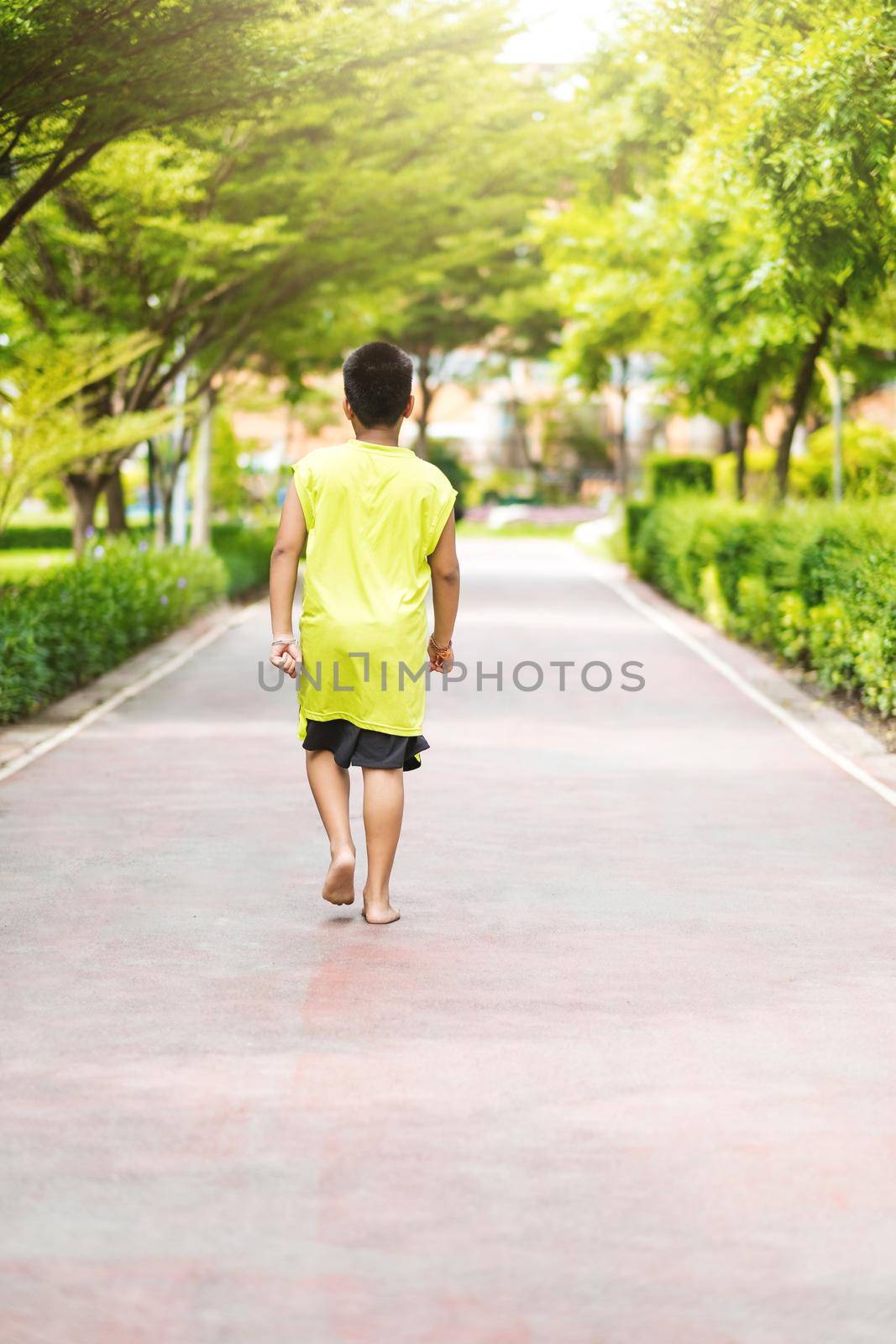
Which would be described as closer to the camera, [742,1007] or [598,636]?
[742,1007]

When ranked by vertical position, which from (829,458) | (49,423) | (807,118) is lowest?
(829,458)

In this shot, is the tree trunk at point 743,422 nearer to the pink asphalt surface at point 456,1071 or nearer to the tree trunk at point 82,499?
the tree trunk at point 82,499

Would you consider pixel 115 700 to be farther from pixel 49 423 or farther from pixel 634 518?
pixel 634 518

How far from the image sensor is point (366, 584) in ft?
22.0

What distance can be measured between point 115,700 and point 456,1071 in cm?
972

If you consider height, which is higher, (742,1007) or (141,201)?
(141,201)

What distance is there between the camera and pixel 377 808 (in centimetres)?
682

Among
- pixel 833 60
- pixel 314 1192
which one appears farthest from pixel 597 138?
pixel 314 1192

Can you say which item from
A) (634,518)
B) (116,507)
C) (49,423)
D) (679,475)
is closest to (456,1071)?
(49,423)

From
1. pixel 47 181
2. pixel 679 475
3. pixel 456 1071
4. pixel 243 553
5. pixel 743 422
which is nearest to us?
pixel 456 1071

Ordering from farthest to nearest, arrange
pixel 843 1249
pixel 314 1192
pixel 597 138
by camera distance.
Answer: pixel 597 138, pixel 314 1192, pixel 843 1249

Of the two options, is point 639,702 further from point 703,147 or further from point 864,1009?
point 864,1009

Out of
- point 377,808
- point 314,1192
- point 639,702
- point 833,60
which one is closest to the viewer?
point 314,1192

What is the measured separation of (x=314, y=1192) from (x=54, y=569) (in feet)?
42.8
